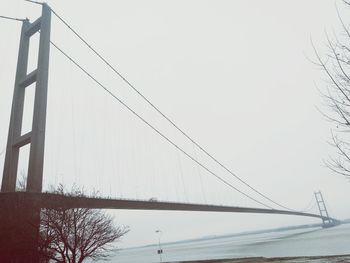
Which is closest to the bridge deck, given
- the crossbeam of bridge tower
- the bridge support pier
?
the bridge support pier

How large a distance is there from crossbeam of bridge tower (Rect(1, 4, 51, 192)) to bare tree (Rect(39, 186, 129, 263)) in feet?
4.94

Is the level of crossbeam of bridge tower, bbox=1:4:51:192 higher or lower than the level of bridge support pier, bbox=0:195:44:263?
higher

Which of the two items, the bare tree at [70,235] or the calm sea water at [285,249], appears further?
the calm sea water at [285,249]

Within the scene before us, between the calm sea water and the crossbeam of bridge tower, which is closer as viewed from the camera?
the crossbeam of bridge tower

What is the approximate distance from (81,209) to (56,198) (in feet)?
5.65

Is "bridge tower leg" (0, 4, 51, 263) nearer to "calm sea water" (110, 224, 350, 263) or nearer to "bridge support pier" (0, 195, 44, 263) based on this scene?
"bridge support pier" (0, 195, 44, 263)

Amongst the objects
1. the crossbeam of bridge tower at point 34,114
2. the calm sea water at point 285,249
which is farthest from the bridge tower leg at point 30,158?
the calm sea water at point 285,249

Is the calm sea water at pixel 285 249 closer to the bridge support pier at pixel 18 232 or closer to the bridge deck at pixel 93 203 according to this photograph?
the bridge deck at pixel 93 203

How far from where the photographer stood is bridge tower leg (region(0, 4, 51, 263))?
12891 mm

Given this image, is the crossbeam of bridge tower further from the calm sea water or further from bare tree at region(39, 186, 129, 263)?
the calm sea water

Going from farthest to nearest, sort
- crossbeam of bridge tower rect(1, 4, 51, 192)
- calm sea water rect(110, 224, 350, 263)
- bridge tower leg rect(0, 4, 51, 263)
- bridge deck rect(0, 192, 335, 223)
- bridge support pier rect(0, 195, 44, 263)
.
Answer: calm sea water rect(110, 224, 350, 263), crossbeam of bridge tower rect(1, 4, 51, 192), bridge deck rect(0, 192, 335, 223), bridge tower leg rect(0, 4, 51, 263), bridge support pier rect(0, 195, 44, 263)

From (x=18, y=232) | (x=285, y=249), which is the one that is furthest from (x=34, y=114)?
(x=285, y=249)

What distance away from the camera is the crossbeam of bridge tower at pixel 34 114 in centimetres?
1484

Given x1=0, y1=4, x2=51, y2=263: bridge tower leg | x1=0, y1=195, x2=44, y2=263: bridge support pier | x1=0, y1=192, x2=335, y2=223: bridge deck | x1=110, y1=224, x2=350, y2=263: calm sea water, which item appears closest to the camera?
x1=0, y1=195, x2=44, y2=263: bridge support pier
